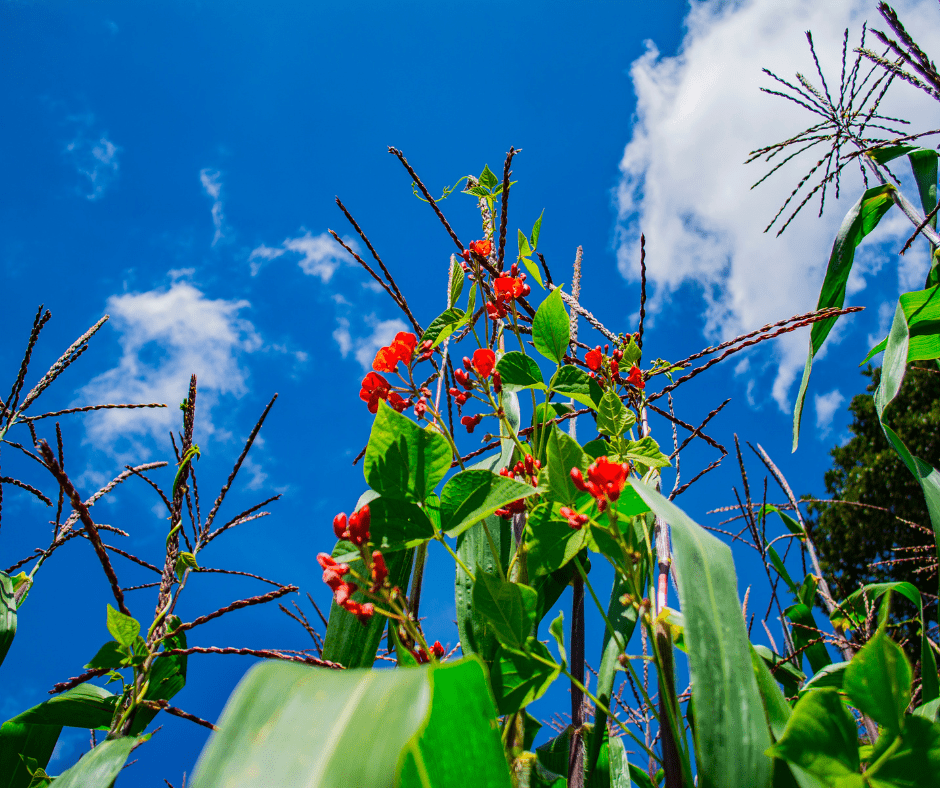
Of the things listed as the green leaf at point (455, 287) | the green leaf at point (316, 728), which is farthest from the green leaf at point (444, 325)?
the green leaf at point (316, 728)

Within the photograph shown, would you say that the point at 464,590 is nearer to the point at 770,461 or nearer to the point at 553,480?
the point at 553,480

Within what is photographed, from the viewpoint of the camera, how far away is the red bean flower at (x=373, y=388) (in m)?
0.65

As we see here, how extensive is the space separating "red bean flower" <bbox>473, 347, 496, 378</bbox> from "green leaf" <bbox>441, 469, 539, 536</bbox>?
0.59 feet

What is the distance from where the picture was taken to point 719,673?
1.16 feet

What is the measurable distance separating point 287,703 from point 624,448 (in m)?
0.46

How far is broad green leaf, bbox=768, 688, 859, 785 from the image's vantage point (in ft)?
1.26

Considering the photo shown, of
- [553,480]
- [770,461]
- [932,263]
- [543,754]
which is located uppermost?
[932,263]

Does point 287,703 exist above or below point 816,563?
below

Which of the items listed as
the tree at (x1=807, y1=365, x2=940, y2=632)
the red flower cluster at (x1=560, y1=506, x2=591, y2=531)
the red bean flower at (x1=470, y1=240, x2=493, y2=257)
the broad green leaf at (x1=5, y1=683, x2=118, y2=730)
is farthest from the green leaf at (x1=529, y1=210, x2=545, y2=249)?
the tree at (x1=807, y1=365, x2=940, y2=632)

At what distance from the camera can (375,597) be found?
1.56 ft

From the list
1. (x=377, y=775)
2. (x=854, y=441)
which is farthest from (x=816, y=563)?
(x=854, y=441)

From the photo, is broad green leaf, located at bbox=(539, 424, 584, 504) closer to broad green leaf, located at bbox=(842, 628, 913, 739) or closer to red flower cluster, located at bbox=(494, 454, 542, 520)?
red flower cluster, located at bbox=(494, 454, 542, 520)

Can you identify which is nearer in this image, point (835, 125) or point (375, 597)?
point (375, 597)

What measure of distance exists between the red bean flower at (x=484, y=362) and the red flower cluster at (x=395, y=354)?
0.28 ft
